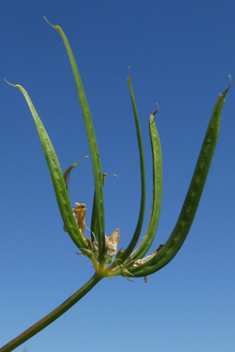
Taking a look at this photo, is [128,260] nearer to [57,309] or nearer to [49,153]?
[57,309]

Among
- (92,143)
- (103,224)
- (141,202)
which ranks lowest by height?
(103,224)

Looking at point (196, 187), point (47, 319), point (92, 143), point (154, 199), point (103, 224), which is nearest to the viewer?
point (47, 319)

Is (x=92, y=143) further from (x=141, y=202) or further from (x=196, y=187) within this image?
(x=196, y=187)

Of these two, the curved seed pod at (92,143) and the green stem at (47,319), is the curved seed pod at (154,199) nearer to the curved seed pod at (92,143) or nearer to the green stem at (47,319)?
the curved seed pod at (92,143)

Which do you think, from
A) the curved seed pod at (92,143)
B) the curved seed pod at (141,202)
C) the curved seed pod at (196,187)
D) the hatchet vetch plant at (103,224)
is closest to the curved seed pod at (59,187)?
the hatchet vetch plant at (103,224)

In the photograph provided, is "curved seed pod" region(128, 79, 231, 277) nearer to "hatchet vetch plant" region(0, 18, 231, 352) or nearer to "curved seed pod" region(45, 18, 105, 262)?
"hatchet vetch plant" region(0, 18, 231, 352)

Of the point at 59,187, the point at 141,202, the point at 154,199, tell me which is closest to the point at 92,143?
the point at 59,187

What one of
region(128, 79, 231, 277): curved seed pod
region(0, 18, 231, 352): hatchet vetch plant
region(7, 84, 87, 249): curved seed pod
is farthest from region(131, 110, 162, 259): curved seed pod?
region(7, 84, 87, 249): curved seed pod
